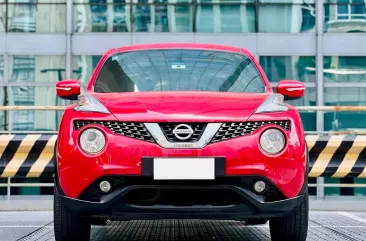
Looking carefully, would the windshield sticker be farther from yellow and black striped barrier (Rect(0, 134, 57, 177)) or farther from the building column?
the building column

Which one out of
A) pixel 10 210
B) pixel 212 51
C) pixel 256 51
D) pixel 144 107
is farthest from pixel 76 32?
pixel 144 107

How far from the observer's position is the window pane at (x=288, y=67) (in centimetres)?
2355

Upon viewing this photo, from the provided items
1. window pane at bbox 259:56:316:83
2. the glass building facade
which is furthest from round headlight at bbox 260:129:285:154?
window pane at bbox 259:56:316:83

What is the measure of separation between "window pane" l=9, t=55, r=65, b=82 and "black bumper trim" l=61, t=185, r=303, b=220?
1909cm

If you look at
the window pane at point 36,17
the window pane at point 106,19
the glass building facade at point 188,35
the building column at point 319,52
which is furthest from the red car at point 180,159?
the window pane at point 36,17

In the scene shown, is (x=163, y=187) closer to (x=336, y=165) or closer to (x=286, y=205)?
(x=286, y=205)

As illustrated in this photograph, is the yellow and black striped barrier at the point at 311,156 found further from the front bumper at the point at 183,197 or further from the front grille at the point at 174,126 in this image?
the front grille at the point at 174,126

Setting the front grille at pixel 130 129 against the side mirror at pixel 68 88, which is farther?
the side mirror at pixel 68 88

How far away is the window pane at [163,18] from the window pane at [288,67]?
8.84ft

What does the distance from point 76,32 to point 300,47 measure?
23.2 feet

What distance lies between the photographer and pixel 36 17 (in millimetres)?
23766

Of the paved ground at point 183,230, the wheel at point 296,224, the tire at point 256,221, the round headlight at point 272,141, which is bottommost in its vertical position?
the paved ground at point 183,230

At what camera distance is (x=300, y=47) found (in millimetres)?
23594

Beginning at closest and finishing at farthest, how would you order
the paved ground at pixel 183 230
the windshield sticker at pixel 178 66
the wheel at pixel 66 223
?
the wheel at pixel 66 223 < the windshield sticker at pixel 178 66 < the paved ground at pixel 183 230
